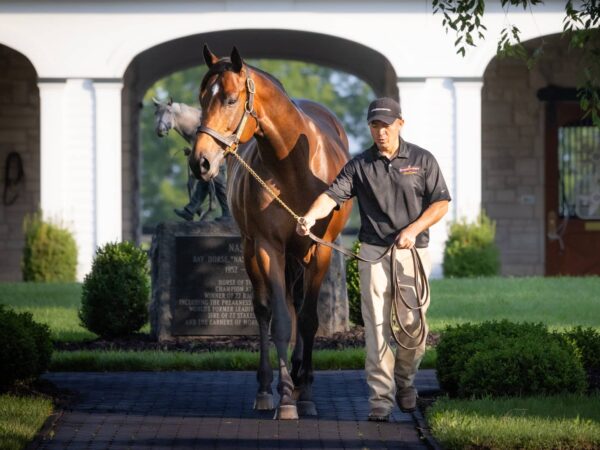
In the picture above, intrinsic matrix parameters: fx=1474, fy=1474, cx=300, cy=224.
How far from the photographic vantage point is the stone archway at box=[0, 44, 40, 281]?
86.7ft

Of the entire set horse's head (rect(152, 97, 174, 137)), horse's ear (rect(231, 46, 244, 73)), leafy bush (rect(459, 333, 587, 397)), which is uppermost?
horse's head (rect(152, 97, 174, 137))

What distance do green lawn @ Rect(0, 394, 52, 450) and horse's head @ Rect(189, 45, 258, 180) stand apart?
1735mm

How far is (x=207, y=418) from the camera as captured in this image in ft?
29.7

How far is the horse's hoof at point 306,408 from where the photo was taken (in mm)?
9164

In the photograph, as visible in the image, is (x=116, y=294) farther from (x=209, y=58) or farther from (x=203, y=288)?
(x=209, y=58)

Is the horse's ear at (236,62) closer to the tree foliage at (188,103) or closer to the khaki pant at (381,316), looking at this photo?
the khaki pant at (381,316)

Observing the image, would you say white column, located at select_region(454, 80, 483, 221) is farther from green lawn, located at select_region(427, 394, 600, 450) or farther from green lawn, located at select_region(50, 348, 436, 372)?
green lawn, located at select_region(427, 394, 600, 450)

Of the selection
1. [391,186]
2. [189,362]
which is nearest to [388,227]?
[391,186]

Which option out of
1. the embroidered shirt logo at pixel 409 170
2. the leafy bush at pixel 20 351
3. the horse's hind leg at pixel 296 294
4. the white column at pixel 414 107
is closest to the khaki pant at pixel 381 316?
the embroidered shirt logo at pixel 409 170

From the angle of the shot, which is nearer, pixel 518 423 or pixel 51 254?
pixel 518 423

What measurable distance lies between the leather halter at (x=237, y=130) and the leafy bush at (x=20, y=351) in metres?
2.30

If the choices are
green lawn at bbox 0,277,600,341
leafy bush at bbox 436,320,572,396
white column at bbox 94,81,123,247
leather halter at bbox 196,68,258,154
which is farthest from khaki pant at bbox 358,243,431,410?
white column at bbox 94,81,123,247

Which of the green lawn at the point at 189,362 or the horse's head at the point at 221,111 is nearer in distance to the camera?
the horse's head at the point at 221,111

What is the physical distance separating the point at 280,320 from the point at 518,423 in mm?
1732
